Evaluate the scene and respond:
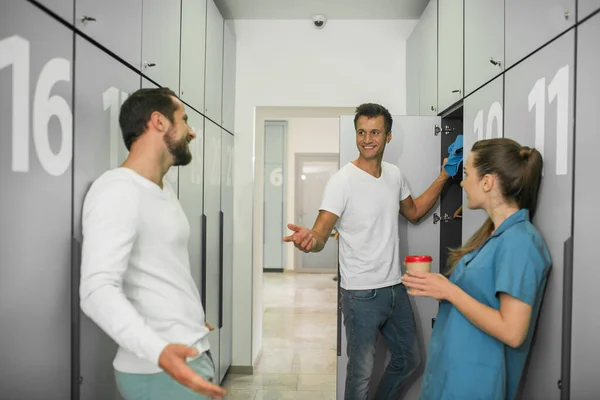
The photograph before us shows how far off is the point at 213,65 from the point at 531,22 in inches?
76.5

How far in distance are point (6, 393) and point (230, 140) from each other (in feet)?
8.69

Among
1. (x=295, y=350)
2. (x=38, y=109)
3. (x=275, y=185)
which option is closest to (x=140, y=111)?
(x=38, y=109)

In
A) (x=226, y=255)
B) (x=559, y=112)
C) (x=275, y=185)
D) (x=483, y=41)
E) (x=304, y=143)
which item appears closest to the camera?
(x=559, y=112)

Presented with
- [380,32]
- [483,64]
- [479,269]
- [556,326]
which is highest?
[380,32]

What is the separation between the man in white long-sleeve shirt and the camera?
116cm

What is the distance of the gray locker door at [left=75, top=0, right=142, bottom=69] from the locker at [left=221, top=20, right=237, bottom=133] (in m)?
1.54

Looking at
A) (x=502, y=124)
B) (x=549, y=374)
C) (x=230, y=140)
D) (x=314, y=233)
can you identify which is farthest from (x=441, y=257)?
(x=230, y=140)

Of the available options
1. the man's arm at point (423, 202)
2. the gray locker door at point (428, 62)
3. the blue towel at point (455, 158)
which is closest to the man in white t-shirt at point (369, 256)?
the man's arm at point (423, 202)

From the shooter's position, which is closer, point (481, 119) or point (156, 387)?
point (156, 387)

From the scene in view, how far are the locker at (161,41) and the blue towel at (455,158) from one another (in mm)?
1434

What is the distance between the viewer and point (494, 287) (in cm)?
149

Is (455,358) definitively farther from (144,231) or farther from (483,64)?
(483,64)

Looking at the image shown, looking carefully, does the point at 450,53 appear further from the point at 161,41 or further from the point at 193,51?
the point at 161,41

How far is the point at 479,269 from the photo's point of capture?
1511 millimetres
